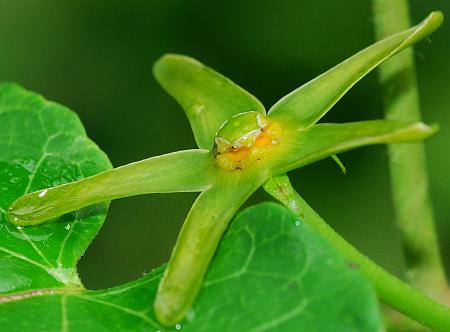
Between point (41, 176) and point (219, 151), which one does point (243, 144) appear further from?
point (41, 176)

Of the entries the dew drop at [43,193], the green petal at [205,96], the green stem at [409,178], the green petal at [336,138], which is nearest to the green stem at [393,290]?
the green petal at [336,138]

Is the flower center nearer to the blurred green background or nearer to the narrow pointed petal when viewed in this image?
the narrow pointed petal

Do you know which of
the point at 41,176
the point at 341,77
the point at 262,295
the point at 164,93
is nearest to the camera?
the point at 262,295

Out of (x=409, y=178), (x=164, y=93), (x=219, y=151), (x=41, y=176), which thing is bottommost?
(x=164, y=93)

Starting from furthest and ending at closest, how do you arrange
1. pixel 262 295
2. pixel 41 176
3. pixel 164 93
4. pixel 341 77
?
pixel 164 93 → pixel 41 176 → pixel 341 77 → pixel 262 295

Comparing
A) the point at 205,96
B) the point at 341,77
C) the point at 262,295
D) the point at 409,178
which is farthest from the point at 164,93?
the point at 262,295

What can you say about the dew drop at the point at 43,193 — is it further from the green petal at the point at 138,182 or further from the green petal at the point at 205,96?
the green petal at the point at 205,96

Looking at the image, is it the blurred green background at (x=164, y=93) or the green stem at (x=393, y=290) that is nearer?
the green stem at (x=393, y=290)

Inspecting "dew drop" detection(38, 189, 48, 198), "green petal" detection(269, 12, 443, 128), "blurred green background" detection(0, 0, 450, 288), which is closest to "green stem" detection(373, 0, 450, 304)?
"green petal" detection(269, 12, 443, 128)
